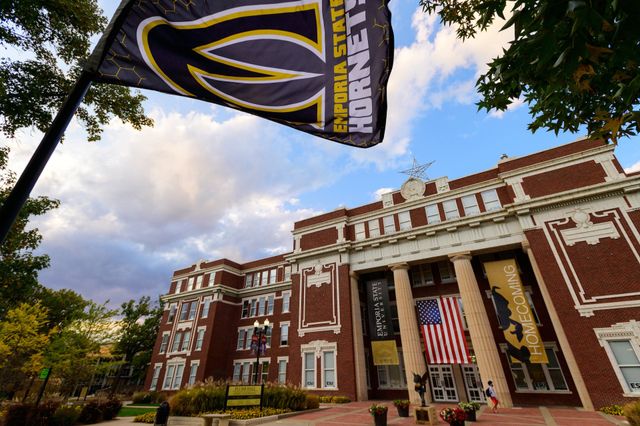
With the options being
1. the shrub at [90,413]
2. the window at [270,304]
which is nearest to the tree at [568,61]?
the shrub at [90,413]

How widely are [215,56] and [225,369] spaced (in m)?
41.0

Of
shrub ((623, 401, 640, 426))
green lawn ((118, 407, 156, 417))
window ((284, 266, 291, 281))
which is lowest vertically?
green lawn ((118, 407, 156, 417))

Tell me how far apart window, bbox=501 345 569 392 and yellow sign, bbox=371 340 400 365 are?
8590 mm

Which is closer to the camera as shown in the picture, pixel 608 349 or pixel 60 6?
pixel 60 6

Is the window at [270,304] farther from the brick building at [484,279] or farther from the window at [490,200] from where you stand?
the window at [490,200]

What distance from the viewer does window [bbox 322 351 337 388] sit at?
A: 79.6 ft

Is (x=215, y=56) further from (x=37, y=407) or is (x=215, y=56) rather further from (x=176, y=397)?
(x=37, y=407)

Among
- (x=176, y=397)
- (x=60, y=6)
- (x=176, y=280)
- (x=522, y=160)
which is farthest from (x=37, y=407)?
(x=522, y=160)

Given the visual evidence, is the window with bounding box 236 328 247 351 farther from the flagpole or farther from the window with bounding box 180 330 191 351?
the flagpole

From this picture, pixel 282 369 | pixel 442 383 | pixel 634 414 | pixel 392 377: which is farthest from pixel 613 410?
pixel 282 369

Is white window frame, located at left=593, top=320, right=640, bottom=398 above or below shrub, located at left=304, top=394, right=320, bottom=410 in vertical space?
above

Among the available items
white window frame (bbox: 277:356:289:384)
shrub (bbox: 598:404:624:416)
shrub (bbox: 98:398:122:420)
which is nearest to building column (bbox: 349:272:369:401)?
white window frame (bbox: 277:356:289:384)

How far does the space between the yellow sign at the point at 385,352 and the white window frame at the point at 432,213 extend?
1047 centimetres

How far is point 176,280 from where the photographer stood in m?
44.3
